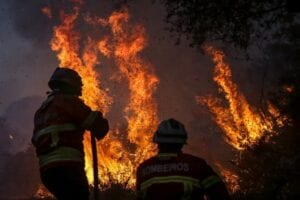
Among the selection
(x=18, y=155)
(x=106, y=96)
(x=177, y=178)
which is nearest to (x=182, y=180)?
(x=177, y=178)

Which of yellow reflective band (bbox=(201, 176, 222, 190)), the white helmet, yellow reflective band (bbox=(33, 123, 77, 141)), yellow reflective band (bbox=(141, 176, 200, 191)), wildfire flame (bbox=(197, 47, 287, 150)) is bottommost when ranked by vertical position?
yellow reflective band (bbox=(201, 176, 222, 190))

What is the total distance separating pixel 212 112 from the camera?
4484cm

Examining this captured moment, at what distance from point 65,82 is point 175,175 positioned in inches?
96.3

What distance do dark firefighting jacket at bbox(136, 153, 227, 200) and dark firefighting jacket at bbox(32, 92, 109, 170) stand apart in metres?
1.50

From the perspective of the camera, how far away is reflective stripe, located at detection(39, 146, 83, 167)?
227 inches

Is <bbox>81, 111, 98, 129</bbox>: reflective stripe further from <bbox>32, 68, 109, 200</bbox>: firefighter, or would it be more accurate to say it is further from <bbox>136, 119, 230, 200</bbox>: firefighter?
<bbox>136, 119, 230, 200</bbox>: firefighter

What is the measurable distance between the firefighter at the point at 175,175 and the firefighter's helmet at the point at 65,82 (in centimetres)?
194

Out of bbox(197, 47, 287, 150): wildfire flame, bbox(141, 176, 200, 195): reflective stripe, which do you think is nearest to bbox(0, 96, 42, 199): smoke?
bbox(197, 47, 287, 150): wildfire flame

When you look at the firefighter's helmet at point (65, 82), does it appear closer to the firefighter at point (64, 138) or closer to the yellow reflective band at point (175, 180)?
the firefighter at point (64, 138)

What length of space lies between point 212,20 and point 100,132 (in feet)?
14.5

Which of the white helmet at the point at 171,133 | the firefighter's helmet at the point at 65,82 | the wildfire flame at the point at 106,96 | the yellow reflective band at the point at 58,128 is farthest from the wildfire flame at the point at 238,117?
the white helmet at the point at 171,133

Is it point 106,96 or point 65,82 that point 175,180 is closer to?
point 65,82

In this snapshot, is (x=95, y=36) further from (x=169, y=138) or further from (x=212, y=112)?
(x=169, y=138)

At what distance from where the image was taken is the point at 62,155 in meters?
5.77
